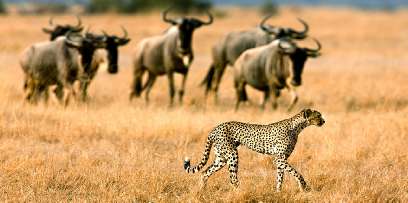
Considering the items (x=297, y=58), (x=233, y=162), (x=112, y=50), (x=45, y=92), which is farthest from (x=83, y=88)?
(x=233, y=162)

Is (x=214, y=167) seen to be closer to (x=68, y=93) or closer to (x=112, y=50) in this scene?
(x=68, y=93)

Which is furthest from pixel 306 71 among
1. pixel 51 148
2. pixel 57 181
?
pixel 57 181

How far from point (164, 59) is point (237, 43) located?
163 centimetres

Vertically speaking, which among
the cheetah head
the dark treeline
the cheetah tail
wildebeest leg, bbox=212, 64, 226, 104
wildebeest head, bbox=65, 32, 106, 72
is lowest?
the dark treeline

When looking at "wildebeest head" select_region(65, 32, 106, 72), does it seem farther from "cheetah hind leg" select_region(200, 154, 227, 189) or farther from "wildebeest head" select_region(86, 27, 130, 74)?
"cheetah hind leg" select_region(200, 154, 227, 189)

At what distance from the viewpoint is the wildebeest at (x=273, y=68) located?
14312 millimetres

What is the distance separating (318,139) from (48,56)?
5946 millimetres

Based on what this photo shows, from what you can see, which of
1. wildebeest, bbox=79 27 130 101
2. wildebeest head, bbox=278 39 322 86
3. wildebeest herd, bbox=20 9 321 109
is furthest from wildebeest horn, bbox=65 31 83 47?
wildebeest head, bbox=278 39 322 86

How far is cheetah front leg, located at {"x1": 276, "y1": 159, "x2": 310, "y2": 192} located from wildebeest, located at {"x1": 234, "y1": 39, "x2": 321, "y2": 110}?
660 centimetres

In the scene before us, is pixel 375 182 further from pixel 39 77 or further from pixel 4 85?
pixel 4 85

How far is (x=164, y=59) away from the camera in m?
16.8

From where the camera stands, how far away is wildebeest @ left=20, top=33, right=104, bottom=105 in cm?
1468

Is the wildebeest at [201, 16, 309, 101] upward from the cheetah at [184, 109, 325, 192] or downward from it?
downward

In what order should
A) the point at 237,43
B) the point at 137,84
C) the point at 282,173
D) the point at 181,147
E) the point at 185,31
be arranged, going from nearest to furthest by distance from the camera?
the point at 282,173
the point at 181,147
the point at 185,31
the point at 237,43
the point at 137,84
